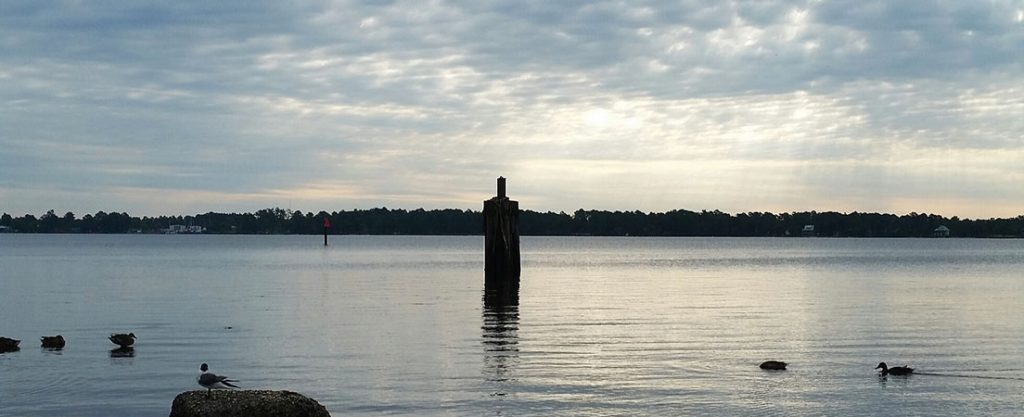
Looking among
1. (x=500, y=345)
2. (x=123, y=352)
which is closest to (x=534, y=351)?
(x=500, y=345)

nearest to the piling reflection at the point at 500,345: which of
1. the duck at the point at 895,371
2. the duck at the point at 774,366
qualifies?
the duck at the point at 774,366

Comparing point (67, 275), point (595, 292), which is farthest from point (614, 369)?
point (67, 275)

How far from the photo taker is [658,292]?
53.6 meters

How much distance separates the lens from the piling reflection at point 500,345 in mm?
22462

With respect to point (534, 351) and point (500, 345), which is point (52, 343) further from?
point (534, 351)

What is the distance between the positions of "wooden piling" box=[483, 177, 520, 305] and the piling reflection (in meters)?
12.9

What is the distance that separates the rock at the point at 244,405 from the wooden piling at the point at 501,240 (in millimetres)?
37781

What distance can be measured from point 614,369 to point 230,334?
1336cm

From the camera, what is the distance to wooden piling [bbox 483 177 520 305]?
5528cm

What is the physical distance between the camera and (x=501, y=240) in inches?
2205

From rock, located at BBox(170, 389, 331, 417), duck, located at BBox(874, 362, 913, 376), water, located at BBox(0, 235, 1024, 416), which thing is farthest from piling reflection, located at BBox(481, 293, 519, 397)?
duck, located at BBox(874, 362, 913, 376)

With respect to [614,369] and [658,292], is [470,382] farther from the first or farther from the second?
[658,292]

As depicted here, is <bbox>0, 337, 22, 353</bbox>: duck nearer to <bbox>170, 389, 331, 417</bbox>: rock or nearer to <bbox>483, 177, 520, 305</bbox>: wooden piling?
<bbox>170, 389, 331, 417</bbox>: rock

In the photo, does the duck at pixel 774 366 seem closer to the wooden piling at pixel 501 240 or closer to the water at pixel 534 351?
the water at pixel 534 351
